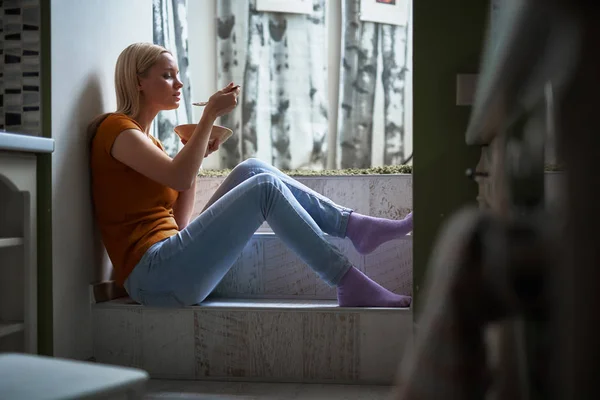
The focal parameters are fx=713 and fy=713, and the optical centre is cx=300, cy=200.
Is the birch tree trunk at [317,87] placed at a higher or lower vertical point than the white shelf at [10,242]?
higher

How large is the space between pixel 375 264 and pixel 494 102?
1.65 m

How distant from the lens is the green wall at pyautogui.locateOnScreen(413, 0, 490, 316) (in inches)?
69.7

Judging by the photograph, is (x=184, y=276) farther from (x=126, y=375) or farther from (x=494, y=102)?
(x=494, y=102)

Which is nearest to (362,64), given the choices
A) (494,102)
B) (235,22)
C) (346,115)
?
(346,115)

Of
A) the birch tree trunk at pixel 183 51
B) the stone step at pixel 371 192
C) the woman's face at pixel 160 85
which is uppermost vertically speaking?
the birch tree trunk at pixel 183 51

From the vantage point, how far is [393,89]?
3.22 metres

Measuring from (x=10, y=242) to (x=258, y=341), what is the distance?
0.73m

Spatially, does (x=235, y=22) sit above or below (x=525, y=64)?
above

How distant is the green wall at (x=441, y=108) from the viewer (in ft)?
5.81

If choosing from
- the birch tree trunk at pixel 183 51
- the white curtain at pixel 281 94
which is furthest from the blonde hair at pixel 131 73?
the white curtain at pixel 281 94

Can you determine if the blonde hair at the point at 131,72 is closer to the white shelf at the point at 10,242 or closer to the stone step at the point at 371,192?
the white shelf at the point at 10,242

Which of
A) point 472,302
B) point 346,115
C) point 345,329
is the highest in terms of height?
point 346,115

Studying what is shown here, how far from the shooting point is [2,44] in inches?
80.2

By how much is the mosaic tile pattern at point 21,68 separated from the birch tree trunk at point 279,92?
1352 mm
